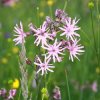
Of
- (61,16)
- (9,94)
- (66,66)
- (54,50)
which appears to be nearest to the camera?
(54,50)

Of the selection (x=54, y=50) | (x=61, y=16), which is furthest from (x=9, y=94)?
(x=61, y=16)

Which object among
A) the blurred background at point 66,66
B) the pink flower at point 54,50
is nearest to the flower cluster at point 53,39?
the pink flower at point 54,50

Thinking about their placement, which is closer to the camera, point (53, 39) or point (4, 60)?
point (53, 39)

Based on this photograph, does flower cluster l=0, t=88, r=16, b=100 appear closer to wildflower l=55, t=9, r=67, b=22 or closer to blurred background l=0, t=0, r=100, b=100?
blurred background l=0, t=0, r=100, b=100

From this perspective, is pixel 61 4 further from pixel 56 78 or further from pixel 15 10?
pixel 56 78

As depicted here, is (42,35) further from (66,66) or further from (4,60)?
(4,60)

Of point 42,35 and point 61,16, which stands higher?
point 61,16

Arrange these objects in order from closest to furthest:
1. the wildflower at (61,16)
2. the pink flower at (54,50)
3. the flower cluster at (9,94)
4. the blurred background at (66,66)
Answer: the pink flower at (54,50) → the wildflower at (61,16) → the flower cluster at (9,94) → the blurred background at (66,66)

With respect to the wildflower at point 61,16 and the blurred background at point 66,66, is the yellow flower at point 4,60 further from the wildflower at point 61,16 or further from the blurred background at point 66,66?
the wildflower at point 61,16

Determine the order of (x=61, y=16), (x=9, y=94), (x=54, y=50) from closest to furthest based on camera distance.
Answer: (x=54, y=50), (x=61, y=16), (x=9, y=94)

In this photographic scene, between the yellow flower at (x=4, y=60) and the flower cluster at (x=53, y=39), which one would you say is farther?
the yellow flower at (x=4, y=60)

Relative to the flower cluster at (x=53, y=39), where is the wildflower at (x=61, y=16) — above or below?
above

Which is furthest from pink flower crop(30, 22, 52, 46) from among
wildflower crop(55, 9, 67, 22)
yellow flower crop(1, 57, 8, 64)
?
yellow flower crop(1, 57, 8, 64)

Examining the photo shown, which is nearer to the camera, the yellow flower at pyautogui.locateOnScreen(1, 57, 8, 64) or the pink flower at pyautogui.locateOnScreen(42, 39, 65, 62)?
the pink flower at pyautogui.locateOnScreen(42, 39, 65, 62)
